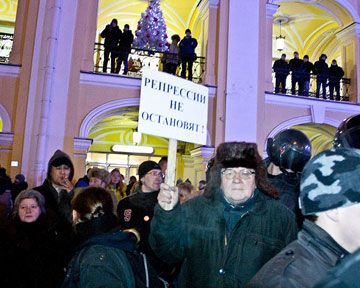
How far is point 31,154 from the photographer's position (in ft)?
33.6

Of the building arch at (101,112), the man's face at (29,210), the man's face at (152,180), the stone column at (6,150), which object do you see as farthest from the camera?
the building arch at (101,112)

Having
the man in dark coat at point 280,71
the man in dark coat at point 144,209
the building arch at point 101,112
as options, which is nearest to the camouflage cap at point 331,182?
the man in dark coat at point 144,209

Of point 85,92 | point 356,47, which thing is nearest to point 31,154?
point 85,92

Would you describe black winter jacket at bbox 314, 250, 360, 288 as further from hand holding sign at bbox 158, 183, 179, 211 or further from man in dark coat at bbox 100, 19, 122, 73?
man in dark coat at bbox 100, 19, 122, 73

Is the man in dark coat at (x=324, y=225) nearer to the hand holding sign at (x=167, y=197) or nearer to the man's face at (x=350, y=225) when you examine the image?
the man's face at (x=350, y=225)

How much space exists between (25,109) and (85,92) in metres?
1.52

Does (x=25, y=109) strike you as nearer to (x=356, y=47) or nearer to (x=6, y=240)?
(x=6, y=240)

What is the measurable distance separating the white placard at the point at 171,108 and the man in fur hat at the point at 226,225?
246 millimetres

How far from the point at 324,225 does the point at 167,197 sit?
0.98m

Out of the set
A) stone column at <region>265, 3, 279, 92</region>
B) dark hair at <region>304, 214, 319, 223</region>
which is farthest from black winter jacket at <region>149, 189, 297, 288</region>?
stone column at <region>265, 3, 279, 92</region>

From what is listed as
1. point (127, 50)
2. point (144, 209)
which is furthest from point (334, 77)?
point (144, 209)

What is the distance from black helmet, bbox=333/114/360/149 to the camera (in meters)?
2.66

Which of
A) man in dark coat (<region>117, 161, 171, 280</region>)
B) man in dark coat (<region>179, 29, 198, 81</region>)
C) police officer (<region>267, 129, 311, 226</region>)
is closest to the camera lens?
police officer (<region>267, 129, 311, 226</region>)

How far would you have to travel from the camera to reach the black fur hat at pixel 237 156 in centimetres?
245
